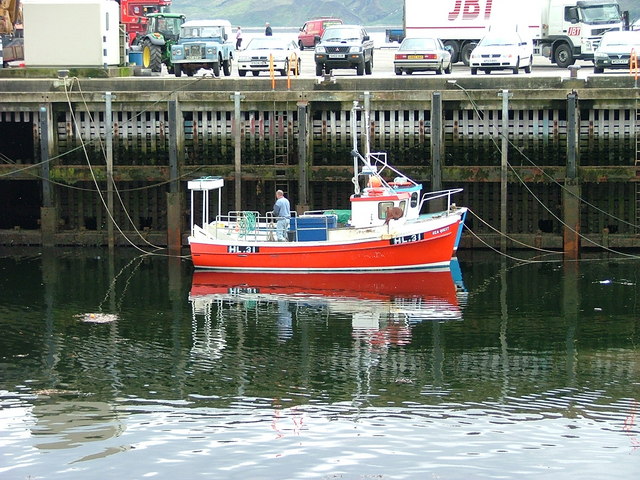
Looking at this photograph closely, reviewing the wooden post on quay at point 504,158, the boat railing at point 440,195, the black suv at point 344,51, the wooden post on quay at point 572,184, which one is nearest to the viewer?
the boat railing at point 440,195

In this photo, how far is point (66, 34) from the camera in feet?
122

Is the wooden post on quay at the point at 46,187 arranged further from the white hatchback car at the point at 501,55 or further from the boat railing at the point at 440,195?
the white hatchback car at the point at 501,55

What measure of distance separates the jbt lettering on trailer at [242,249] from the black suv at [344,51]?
13.6m

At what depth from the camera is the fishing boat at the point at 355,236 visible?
31.1 metres

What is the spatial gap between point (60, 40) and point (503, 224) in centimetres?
1402

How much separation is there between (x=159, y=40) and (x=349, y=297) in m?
20.0

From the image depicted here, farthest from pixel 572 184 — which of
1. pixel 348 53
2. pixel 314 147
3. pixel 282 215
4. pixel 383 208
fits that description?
pixel 348 53

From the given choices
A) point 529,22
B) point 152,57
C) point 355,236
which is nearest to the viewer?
point 355,236

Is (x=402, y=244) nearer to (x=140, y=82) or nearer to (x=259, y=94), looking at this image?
(x=259, y=94)

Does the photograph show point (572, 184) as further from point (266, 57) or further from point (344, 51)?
point (344, 51)

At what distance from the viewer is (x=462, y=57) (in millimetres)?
51344

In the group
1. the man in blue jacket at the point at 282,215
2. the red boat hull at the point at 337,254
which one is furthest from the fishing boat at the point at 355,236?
the man in blue jacket at the point at 282,215

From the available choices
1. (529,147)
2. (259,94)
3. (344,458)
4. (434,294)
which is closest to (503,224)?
(529,147)

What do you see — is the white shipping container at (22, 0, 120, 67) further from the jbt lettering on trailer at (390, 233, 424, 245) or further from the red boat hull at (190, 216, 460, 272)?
the jbt lettering on trailer at (390, 233, 424, 245)
